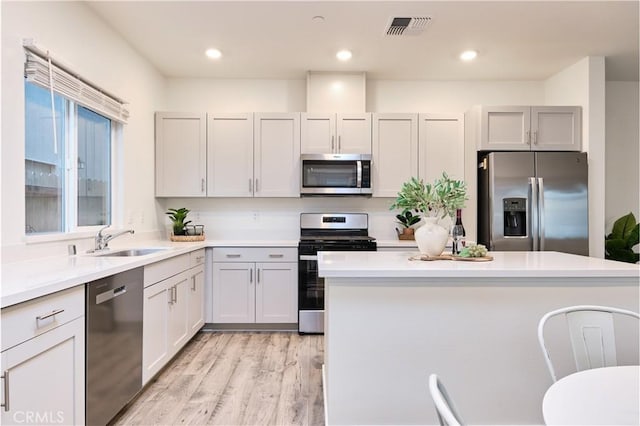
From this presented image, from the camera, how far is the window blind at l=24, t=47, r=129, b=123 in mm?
2035

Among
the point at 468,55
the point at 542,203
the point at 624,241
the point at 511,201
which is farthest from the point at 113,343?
the point at 624,241

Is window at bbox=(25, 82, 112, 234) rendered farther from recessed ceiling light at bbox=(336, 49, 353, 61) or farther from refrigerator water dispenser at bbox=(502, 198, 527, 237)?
refrigerator water dispenser at bbox=(502, 198, 527, 237)

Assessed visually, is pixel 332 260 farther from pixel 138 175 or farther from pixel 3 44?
pixel 138 175

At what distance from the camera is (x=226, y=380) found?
2.54 metres

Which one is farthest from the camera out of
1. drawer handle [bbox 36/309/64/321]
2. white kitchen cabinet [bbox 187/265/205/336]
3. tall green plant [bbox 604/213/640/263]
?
tall green plant [bbox 604/213/640/263]

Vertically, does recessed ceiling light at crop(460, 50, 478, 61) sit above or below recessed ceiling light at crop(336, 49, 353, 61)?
above

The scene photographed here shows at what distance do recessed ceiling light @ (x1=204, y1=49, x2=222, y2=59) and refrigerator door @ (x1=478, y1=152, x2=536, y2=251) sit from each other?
8.95ft

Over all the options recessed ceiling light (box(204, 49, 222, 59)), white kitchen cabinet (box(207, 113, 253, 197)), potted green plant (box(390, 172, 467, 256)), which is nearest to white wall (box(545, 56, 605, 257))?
potted green plant (box(390, 172, 467, 256))

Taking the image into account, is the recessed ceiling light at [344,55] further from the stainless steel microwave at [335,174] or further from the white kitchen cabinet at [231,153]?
the white kitchen cabinet at [231,153]

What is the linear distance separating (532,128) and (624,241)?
1489 mm

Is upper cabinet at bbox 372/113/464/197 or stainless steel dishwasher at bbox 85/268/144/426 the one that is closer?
stainless steel dishwasher at bbox 85/268/144/426

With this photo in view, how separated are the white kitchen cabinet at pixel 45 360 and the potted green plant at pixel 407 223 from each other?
3.06 meters

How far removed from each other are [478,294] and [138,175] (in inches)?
121

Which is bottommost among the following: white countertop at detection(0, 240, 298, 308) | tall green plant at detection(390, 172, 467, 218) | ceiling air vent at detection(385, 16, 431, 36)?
white countertop at detection(0, 240, 298, 308)
